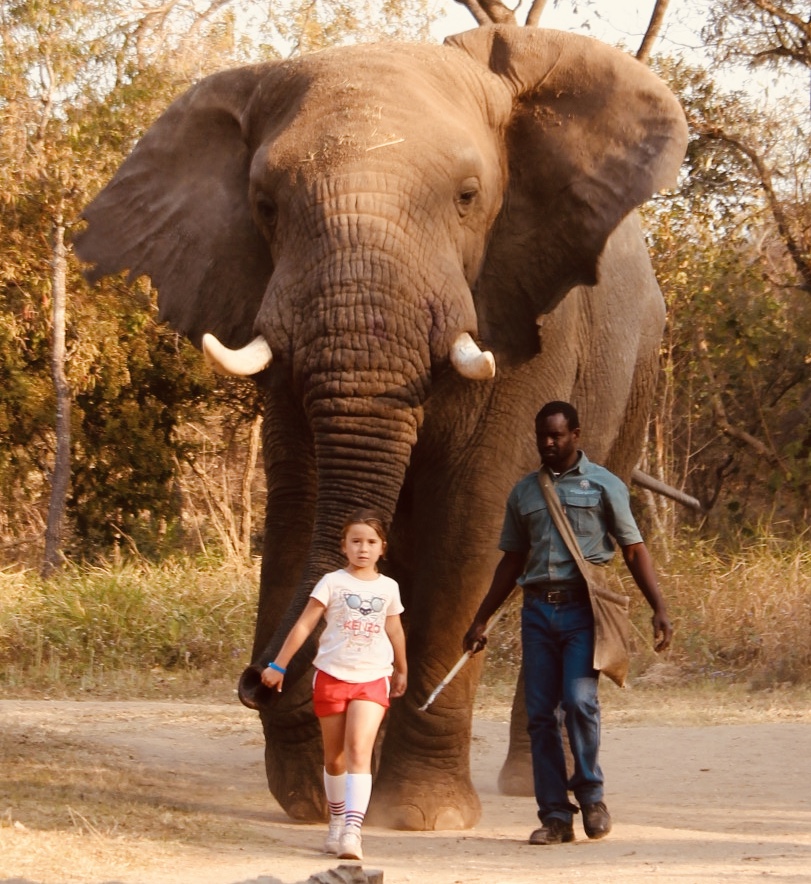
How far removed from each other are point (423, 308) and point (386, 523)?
2.61 feet

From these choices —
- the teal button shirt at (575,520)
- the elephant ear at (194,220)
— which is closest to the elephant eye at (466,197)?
the elephant ear at (194,220)

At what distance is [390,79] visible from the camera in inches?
265

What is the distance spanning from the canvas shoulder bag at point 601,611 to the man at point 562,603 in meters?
0.03

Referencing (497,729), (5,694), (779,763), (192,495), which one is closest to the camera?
(779,763)

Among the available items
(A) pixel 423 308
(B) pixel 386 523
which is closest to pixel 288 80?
(A) pixel 423 308

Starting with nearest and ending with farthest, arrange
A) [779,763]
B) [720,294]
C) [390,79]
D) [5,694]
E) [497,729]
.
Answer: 1. [390,79]
2. [779,763]
3. [497,729]
4. [5,694]
5. [720,294]

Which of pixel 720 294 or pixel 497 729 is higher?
pixel 720 294

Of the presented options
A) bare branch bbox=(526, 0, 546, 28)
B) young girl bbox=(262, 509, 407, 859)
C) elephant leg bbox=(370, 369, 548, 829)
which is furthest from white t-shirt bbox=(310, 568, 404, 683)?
bare branch bbox=(526, 0, 546, 28)

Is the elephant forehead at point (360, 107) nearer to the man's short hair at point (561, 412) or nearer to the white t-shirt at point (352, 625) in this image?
the man's short hair at point (561, 412)

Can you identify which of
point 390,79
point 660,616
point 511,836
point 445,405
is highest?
point 390,79

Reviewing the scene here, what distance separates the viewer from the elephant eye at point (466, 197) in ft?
22.3

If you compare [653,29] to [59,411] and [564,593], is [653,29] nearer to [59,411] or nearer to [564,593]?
[59,411]

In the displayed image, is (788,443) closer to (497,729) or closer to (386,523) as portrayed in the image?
(497,729)

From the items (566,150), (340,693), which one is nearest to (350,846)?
(340,693)
